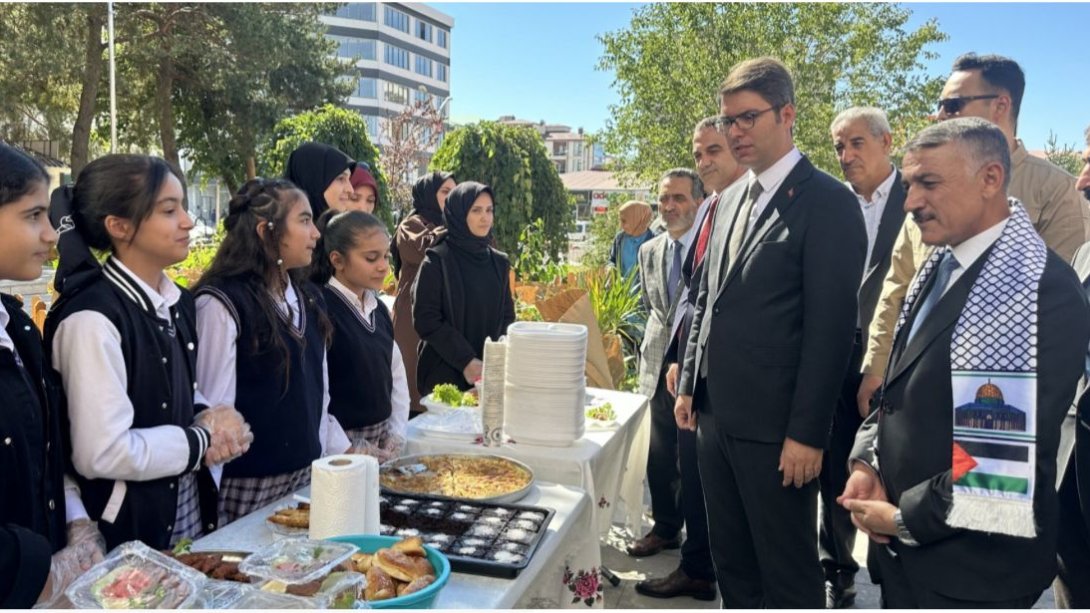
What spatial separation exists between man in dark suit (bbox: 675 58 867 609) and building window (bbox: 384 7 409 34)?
78545 mm

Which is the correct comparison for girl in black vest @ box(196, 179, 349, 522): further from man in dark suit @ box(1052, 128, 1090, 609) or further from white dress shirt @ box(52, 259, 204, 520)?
man in dark suit @ box(1052, 128, 1090, 609)

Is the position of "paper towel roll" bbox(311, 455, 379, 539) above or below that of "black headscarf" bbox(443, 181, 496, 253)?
below

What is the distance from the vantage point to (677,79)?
14.7 metres

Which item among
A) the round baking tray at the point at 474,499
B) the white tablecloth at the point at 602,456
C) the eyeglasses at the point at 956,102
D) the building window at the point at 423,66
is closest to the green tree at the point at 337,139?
the white tablecloth at the point at 602,456

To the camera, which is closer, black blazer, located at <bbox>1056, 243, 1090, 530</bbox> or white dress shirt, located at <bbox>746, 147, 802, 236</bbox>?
black blazer, located at <bbox>1056, 243, 1090, 530</bbox>

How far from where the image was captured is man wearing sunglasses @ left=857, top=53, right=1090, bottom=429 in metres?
3.04

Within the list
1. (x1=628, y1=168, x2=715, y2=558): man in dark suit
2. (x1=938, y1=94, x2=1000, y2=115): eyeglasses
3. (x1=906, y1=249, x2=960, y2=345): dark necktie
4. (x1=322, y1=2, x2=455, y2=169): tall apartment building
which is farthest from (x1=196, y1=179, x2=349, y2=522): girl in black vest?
(x1=322, y1=2, x2=455, y2=169): tall apartment building

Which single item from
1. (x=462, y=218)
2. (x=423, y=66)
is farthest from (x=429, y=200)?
(x=423, y=66)

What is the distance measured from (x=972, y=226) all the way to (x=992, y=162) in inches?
6.2

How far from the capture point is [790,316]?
253cm

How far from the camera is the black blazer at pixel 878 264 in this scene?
135 inches

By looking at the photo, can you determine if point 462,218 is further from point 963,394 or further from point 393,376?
point 963,394

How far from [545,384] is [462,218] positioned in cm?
144

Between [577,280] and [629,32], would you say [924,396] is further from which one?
[629,32]
